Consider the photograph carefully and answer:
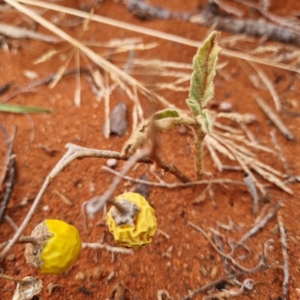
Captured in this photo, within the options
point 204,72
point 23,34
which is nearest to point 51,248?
point 204,72

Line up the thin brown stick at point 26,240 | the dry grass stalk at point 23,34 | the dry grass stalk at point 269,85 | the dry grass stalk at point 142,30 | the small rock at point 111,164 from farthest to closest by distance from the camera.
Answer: the dry grass stalk at point 23,34
the dry grass stalk at point 142,30
the dry grass stalk at point 269,85
the small rock at point 111,164
the thin brown stick at point 26,240

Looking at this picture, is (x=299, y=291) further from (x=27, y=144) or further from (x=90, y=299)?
(x=27, y=144)

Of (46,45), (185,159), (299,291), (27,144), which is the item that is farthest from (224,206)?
(46,45)

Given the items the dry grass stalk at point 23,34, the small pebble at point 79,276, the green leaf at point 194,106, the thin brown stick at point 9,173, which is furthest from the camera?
the dry grass stalk at point 23,34

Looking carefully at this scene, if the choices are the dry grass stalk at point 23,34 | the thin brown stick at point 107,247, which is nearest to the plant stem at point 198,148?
the thin brown stick at point 107,247

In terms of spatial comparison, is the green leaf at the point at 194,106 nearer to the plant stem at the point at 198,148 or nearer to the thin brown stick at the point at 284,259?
the plant stem at the point at 198,148

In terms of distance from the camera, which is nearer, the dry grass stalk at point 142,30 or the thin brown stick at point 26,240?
the thin brown stick at point 26,240

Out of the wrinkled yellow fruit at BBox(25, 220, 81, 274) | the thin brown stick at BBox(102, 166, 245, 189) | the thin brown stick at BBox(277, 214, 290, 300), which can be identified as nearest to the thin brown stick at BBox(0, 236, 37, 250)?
the wrinkled yellow fruit at BBox(25, 220, 81, 274)
